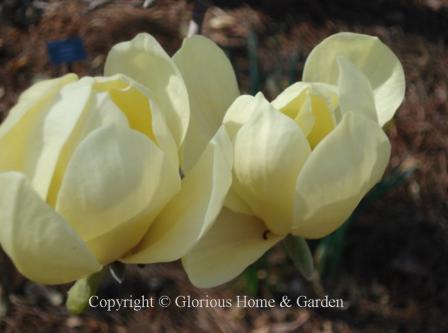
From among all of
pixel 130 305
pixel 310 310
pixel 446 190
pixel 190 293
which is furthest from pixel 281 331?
pixel 446 190

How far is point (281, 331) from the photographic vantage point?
140 centimetres

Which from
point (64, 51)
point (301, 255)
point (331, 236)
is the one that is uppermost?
point (301, 255)

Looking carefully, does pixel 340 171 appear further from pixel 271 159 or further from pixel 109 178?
pixel 109 178

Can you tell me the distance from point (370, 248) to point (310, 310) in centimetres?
20

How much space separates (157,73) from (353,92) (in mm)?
161

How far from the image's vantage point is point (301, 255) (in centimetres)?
56

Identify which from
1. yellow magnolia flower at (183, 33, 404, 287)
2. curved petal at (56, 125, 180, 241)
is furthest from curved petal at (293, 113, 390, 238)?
curved petal at (56, 125, 180, 241)

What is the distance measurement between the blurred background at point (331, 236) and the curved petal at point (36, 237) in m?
0.71

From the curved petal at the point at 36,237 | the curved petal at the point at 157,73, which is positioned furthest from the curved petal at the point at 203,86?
the curved petal at the point at 36,237

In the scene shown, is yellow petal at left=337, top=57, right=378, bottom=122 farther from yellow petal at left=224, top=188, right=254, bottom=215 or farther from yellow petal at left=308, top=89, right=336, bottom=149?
yellow petal at left=224, top=188, right=254, bottom=215

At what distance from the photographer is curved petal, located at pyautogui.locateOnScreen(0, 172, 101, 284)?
427 mm

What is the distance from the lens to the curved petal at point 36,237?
427mm

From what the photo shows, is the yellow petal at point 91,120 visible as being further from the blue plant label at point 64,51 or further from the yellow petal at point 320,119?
the blue plant label at point 64,51

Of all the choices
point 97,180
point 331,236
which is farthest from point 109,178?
point 331,236
